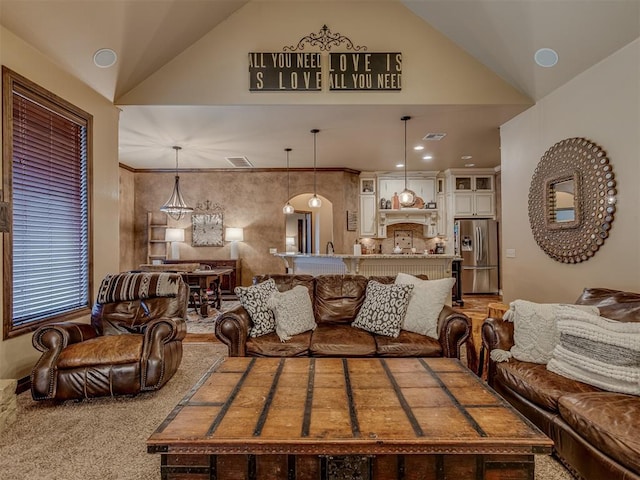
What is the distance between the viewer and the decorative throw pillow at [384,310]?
309 centimetres

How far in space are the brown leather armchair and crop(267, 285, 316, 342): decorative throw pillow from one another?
871 millimetres

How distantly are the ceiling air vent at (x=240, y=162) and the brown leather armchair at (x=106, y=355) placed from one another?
13.8ft

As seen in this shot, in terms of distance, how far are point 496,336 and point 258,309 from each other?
6.42ft

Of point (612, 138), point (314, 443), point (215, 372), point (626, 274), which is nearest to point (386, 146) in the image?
point (612, 138)

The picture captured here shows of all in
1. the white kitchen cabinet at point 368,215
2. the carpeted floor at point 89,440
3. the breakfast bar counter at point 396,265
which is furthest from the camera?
the white kitchen cabinet at point 368,215

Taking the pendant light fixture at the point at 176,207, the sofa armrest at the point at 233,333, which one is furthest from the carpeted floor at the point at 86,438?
the pendant light fixture at the point at 176,207

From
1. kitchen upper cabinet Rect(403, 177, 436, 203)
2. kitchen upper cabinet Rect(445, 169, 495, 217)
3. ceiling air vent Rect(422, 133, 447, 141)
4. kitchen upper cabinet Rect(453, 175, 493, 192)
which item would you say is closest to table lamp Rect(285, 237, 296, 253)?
kitchen upper cabinet Rect(403, 177, 436, 203)

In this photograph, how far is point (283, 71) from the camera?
4109 millimetres

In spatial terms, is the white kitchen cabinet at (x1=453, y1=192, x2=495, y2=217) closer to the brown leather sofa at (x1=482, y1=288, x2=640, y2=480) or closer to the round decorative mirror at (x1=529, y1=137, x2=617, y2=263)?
the round decorative mirror at (x1=529, y1=137, x2=617, y2=263)

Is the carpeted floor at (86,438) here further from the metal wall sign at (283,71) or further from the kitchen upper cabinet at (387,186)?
the kitchen upper cabinet at (387,186)

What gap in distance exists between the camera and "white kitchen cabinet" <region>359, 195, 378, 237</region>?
319 inches

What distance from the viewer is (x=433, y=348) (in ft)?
9.49

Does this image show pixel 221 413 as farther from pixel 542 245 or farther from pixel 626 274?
pixel 542 245

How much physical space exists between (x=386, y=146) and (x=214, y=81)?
3.12m
